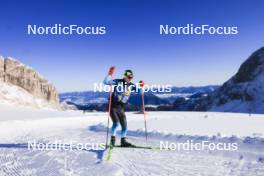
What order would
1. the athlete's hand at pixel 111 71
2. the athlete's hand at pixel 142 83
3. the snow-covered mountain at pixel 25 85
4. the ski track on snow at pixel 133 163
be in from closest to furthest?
the ski track on snow at pixel 133 163 < the athlete's hand at pixel 111 71 < the athlete's hand at pixel 142 83 < the snow-covered mountain at pixel 25 85

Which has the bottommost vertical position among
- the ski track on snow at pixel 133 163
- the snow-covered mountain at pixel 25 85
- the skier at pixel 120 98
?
the ski track on snow at pixel 133 163

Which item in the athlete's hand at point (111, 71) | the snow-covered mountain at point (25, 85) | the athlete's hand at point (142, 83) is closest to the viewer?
the athlete's hand at point (111, 71)

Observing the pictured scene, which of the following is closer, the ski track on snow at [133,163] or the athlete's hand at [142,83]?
the ski track on snow at [133,163]

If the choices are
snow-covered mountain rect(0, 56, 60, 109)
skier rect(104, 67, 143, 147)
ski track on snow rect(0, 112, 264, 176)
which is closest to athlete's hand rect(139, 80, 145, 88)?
skier rect(104, 67, 143, 147)

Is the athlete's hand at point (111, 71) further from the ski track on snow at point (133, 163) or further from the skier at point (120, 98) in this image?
the ski track on snow at point (133, 163)

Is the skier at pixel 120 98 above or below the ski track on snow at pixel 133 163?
above

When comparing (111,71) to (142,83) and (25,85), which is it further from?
(25,85)

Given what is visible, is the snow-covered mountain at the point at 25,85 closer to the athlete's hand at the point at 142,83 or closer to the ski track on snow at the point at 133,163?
the athlete's hand at the point at 142,83

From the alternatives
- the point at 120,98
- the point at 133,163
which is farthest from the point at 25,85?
the point at 133,163

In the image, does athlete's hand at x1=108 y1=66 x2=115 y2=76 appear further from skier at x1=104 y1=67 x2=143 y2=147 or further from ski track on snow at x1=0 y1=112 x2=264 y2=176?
ski track on snow at x1=0 y1=112 x2=264 y2=176

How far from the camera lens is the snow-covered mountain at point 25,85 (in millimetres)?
136500

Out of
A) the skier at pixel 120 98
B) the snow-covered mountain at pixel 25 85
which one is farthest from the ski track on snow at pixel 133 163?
the snow-covered mountain at pixel 25 85

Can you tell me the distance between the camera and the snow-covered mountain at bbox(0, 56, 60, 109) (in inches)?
5374

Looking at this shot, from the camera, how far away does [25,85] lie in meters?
164
